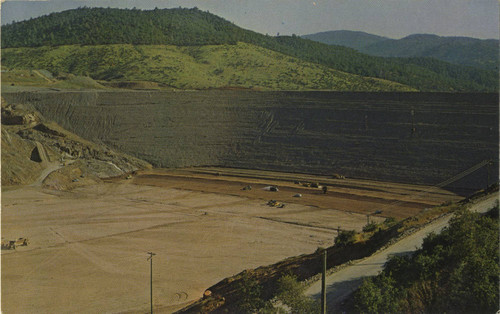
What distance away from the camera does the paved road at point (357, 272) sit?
44.4ft

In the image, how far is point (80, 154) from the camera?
1922 inches

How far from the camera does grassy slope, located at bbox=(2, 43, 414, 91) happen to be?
73.1 meters

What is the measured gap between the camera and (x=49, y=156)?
152 feet

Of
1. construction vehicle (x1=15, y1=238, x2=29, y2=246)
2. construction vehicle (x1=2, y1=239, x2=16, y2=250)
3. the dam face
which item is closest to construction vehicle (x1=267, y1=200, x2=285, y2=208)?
the dam face

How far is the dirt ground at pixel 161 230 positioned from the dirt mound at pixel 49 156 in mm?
2099

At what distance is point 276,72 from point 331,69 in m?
9.85

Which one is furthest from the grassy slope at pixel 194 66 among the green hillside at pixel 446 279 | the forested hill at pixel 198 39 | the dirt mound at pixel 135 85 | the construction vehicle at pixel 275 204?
the green hillside at pixel 446 279

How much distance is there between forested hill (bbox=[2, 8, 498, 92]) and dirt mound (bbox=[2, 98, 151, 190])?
41280 mm

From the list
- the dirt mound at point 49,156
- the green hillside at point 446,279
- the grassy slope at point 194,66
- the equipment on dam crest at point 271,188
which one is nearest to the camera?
the green hillside at point 446,279

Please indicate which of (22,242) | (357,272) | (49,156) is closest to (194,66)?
(49,156)

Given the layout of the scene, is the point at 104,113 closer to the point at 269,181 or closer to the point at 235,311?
the point at 269,181

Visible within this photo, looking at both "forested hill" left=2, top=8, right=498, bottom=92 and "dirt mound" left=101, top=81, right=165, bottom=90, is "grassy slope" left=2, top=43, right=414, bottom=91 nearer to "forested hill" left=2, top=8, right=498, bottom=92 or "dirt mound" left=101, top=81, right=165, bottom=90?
"dirt mound" left=101, top=81, right=165, bottom=90

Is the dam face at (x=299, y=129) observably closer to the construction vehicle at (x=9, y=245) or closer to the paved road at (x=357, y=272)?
the paved road at (x=357, y=272)

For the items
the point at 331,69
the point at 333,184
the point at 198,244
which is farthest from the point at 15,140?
the point at 331,69
